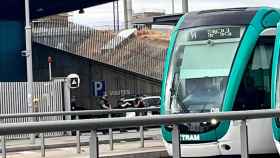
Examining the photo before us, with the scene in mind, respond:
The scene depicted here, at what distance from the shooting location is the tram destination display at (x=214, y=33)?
12.8m

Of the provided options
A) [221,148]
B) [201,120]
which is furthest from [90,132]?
[221,148]

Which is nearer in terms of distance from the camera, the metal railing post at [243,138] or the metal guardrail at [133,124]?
the metal guardrail at [133,124]

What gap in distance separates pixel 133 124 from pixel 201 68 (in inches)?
235

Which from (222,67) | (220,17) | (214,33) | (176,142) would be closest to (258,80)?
(222,67)

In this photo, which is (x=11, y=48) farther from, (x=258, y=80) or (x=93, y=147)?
(x=93, y=147)

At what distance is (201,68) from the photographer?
1285 cm

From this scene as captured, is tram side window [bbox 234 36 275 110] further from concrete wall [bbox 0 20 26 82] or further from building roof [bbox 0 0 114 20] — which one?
concrete wall [bbox 0 20 26 82]

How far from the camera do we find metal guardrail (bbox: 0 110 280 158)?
19.7 feet

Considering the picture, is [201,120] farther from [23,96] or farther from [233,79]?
[23,96]

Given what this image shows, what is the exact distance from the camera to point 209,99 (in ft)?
40.7

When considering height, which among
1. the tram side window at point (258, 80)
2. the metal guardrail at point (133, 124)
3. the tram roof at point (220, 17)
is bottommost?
the metal guardrail at point (133, 124)

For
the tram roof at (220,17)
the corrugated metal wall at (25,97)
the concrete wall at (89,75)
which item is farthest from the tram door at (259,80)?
the concrete wall at (89,75)

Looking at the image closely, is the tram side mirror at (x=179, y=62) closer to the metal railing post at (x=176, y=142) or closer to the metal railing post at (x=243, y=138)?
the metal railing post at (x=243, y=138)

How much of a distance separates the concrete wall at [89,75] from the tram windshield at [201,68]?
26.9 m
